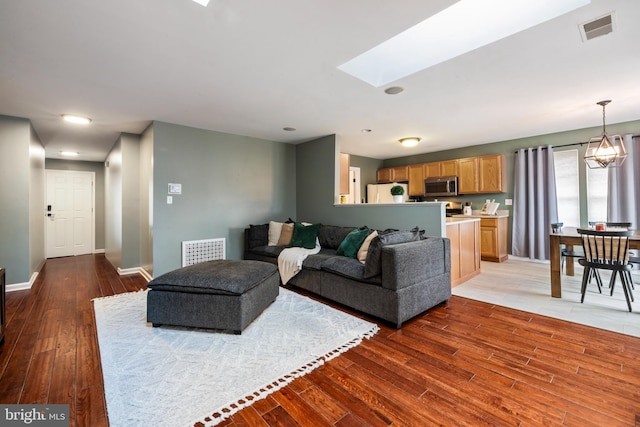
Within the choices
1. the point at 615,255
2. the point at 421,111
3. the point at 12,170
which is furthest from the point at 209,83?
the point at 615,255

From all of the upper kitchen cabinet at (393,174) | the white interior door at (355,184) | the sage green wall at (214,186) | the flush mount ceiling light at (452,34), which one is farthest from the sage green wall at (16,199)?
the upper kitchen cabinet at (393,174)

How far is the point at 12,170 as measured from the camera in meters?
3.79

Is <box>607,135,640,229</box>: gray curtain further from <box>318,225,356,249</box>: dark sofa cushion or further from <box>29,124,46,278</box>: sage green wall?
<box>29,124,46,278</box>: sage green wall

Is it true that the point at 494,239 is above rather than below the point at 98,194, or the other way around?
below

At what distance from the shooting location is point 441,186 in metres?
6.36

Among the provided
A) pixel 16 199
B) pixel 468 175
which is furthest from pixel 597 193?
pixel 16 199

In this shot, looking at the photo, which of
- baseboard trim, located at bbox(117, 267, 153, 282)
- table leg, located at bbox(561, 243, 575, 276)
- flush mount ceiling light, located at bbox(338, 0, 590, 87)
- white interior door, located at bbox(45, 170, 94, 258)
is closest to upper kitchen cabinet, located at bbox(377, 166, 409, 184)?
table leg, located at bbox(561, 243, 575, 276)

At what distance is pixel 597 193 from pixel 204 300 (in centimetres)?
615

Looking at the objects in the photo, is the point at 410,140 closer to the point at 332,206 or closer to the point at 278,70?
the point at 332,206

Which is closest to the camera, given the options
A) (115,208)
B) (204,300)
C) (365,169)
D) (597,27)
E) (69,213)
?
(597,27)

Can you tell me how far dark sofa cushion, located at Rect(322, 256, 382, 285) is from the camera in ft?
9.36

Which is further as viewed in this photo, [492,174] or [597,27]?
[492,174]

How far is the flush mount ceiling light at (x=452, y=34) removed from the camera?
6.50ft

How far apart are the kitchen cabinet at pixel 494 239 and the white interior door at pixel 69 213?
29.0 ft
